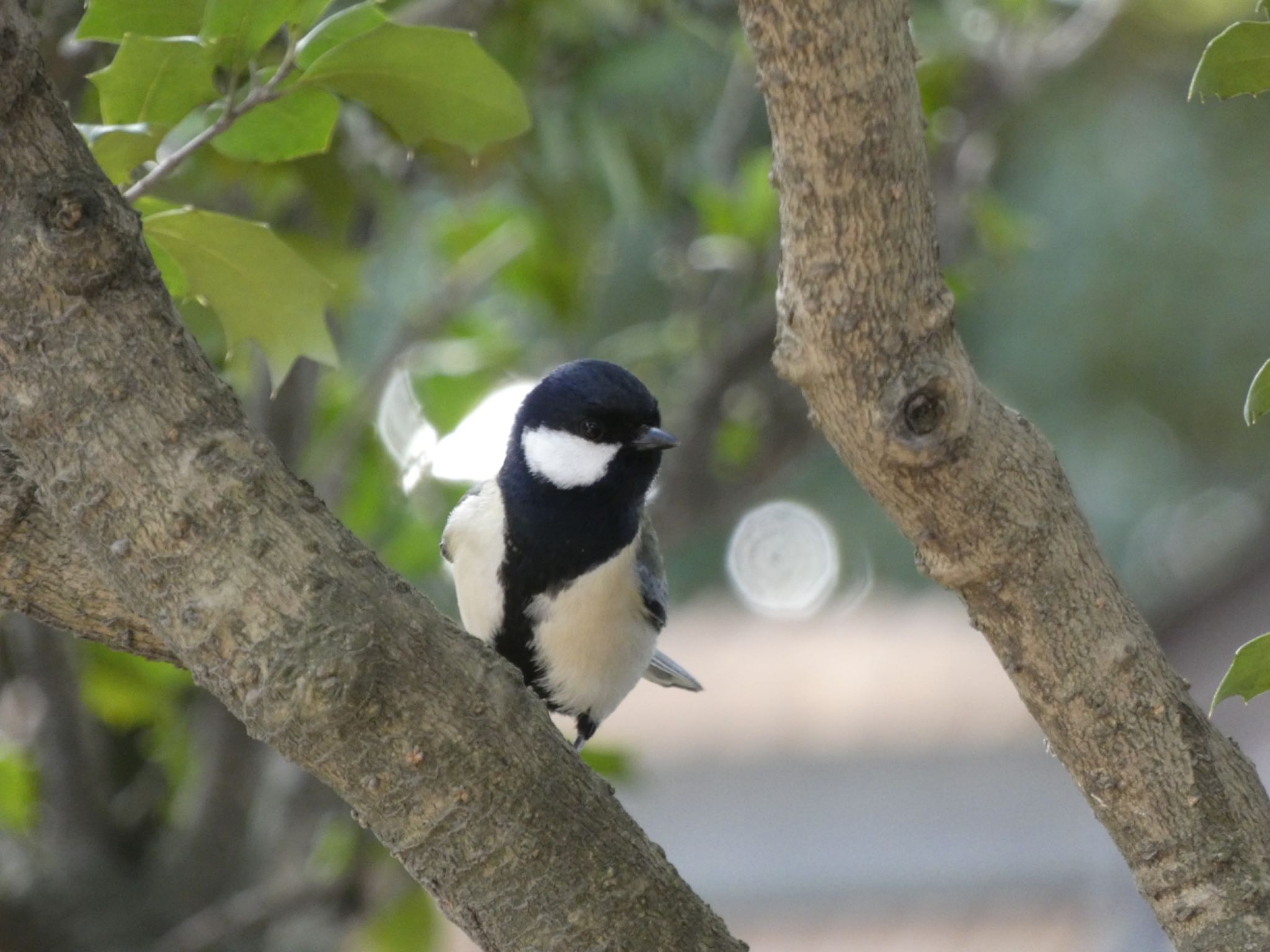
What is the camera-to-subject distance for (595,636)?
200 centimetres

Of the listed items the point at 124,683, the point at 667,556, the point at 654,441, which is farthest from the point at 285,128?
the point at 667,556

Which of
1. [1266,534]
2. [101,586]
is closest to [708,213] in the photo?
[1266,534]

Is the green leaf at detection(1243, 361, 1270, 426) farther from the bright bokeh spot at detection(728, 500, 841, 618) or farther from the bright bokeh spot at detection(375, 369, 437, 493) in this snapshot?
the bright bokeh spot at detection(728, 500, 841, 618)

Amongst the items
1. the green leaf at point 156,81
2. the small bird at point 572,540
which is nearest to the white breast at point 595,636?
the small bird at point 572,540

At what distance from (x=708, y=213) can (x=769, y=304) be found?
10.3 inches

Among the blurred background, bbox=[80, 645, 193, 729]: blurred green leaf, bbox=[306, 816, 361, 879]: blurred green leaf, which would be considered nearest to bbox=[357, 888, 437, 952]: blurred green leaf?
the blurred background

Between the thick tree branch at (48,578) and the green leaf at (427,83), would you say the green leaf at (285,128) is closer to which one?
the green leaf at (427,83)

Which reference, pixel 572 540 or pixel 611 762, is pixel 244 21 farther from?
pixel 611 762

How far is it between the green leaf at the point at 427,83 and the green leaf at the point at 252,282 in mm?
148

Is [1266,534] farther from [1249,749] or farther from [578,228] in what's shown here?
[578,228]

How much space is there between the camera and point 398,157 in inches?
102

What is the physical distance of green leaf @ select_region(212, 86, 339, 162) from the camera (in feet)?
4.25

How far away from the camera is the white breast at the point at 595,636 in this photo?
197 centimetres

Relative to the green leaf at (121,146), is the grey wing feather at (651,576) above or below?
above
